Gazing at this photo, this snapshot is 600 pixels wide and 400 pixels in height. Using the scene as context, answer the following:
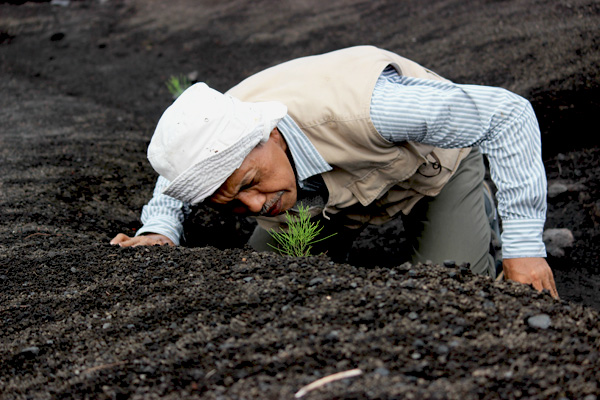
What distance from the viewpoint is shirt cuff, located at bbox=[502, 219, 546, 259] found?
2016mm

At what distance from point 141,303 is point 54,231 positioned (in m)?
1.07

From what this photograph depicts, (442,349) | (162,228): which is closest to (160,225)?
(162,228)

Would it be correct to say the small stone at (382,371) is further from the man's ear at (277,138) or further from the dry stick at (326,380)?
the man's ear at (277,138)

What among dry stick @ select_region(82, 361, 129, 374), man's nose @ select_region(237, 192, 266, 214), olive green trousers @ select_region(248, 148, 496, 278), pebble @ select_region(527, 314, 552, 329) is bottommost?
olive green trousers @ select_region(248, 148, 496, 278)

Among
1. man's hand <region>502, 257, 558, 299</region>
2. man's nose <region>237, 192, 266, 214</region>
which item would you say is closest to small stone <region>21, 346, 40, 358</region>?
man's nose <region>237, 192, 266, 214</region>

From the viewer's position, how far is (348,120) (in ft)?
6.45

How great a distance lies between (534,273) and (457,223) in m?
0.75

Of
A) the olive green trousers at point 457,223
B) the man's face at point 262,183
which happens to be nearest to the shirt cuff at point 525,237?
the olive green trousers at point 457,223

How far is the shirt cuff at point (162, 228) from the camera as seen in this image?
8.16 feet

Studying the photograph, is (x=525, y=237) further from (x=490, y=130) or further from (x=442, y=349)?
(x=442, y=349)

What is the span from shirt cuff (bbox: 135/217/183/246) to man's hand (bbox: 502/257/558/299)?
140 centimetres

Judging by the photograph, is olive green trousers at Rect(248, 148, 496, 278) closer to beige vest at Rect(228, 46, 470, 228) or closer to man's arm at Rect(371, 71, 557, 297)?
beige vest at Rect(228, 46, 470, 228)

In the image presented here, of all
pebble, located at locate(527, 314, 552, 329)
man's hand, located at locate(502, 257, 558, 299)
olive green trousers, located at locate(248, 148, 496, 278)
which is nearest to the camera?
pebble, located at locate(527, 314, 552, 329)

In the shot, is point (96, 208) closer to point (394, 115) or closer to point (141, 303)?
point (141, 303)
